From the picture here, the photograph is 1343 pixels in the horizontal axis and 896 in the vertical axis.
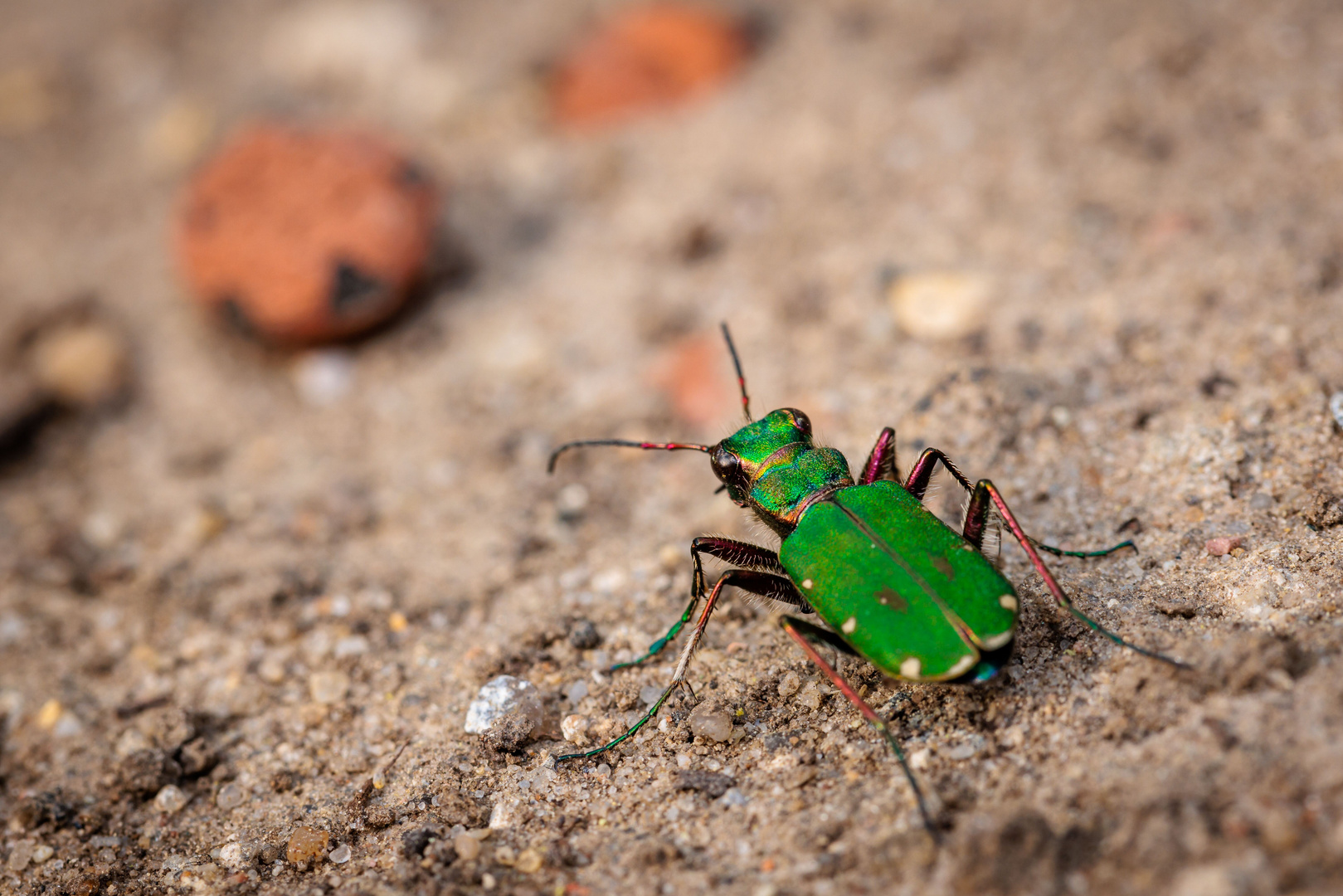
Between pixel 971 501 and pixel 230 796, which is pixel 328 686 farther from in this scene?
pixel 971 501

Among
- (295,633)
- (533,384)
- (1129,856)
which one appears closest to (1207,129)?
(533,384)

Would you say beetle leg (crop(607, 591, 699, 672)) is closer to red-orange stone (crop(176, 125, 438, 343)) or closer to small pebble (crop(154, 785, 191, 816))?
small pebble (crop(154, 785, 191, 816))

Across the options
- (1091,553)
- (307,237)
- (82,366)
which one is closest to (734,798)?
(1091,553)

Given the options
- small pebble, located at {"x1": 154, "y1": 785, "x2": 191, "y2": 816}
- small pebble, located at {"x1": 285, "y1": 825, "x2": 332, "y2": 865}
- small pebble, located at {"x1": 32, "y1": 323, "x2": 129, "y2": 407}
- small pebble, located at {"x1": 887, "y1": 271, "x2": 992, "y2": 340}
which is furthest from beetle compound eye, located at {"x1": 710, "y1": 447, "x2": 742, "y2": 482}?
small pebble, located at {"x1": 32, "y1": 323, "x2": 129, "y2": 407}

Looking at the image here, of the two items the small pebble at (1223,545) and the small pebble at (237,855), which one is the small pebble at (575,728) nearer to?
the small pebble at (237,855)

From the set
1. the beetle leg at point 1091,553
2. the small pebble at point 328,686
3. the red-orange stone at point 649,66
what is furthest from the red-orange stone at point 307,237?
the beetle leg at point 1091,553

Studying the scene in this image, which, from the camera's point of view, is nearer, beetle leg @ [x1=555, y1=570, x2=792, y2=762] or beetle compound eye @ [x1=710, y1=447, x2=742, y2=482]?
beetle leg @ [x1=555, y1=570, x2=792, y2=762]

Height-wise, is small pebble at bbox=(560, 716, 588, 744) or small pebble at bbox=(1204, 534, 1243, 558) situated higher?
small pebble at bbox=(1204, 534, 1243, 558)
